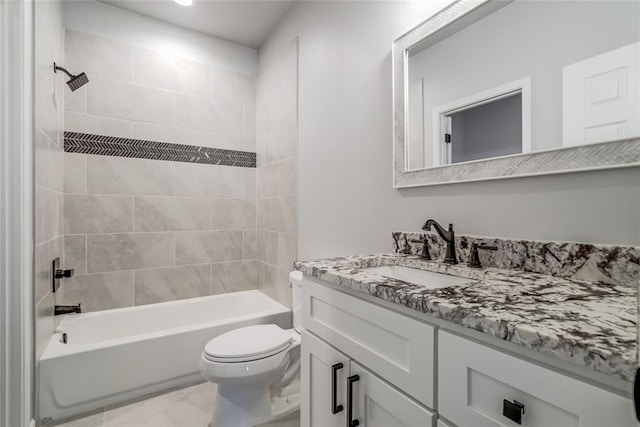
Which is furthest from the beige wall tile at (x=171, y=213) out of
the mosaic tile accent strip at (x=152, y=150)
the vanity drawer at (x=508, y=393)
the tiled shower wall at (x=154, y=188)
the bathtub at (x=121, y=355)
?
the vanity drawer at (x=508, y=393)

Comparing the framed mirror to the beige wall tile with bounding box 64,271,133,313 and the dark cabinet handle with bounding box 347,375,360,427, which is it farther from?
the beige wall tile with bounding box 64,271,133,313

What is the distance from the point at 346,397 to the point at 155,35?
2827 mm

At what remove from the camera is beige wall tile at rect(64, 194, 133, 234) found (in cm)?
212

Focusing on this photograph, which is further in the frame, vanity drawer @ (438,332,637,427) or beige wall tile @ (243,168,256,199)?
beige wall tile @ (243,168,256,199)

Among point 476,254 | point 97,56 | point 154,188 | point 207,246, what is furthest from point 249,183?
point 476,254

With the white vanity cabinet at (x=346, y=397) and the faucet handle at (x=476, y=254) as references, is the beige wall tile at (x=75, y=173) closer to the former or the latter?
the white vanity cabinet at (x=346, y=397)

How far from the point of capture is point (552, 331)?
485 mm

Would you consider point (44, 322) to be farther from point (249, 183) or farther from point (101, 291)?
point (249, 183)

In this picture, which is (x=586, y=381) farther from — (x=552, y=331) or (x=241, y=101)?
(x=241, y=101)

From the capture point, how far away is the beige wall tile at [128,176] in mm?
2191

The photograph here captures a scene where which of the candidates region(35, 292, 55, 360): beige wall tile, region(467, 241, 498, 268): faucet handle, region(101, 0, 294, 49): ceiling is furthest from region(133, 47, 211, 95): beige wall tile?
region(467, 241, 498, 268): faucet handle

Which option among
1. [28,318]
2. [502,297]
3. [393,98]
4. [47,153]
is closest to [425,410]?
[502,297]

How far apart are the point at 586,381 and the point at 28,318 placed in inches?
74.5

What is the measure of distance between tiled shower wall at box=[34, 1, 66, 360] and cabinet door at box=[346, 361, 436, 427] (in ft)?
4.95
